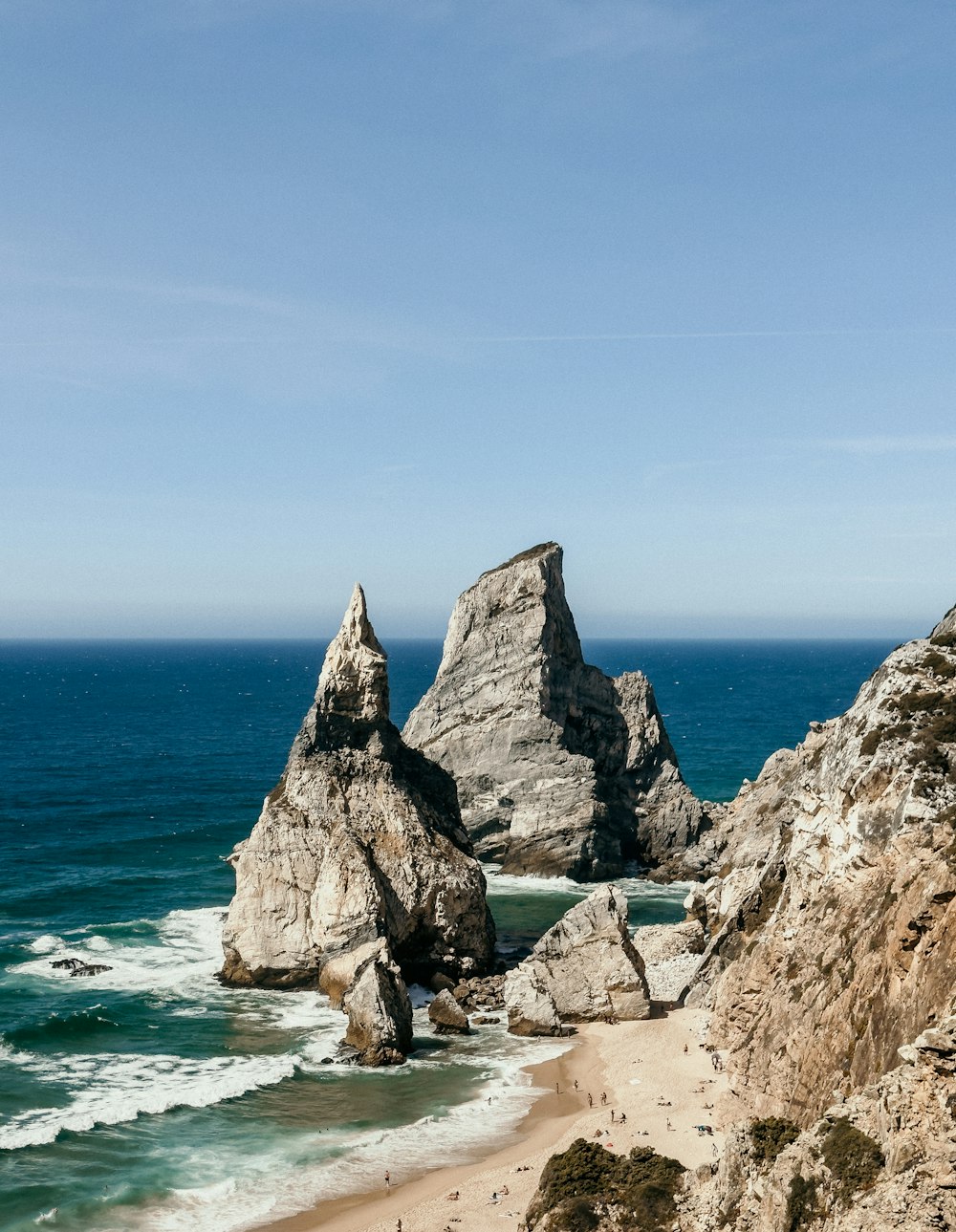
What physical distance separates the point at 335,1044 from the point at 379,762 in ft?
51.9

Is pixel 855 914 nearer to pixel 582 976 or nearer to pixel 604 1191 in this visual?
pixel 604 1191

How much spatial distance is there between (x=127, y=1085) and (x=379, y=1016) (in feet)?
33.6

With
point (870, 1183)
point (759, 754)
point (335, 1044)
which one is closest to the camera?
point (870, 1183)

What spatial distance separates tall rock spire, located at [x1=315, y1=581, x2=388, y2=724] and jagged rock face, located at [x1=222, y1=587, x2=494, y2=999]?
0.06 m

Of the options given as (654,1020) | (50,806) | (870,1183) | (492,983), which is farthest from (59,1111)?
(50,806)

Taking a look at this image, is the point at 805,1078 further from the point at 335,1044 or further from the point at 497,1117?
the point at 335,1044

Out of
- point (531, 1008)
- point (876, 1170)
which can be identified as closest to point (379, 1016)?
point (531, 1008)

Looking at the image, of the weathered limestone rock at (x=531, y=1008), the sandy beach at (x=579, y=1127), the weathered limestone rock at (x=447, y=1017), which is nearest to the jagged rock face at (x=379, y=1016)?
the weathered limestone rock at (x=447, y=1017)

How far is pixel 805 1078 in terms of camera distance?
33188mm

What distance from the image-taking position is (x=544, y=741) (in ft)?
275

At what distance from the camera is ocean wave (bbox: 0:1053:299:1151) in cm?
4000

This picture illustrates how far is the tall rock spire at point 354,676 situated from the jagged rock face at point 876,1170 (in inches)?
1502

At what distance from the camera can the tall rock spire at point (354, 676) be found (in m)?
59.1

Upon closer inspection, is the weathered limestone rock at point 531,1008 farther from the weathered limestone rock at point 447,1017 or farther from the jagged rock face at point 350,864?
the jagged rock face at point 350,864
